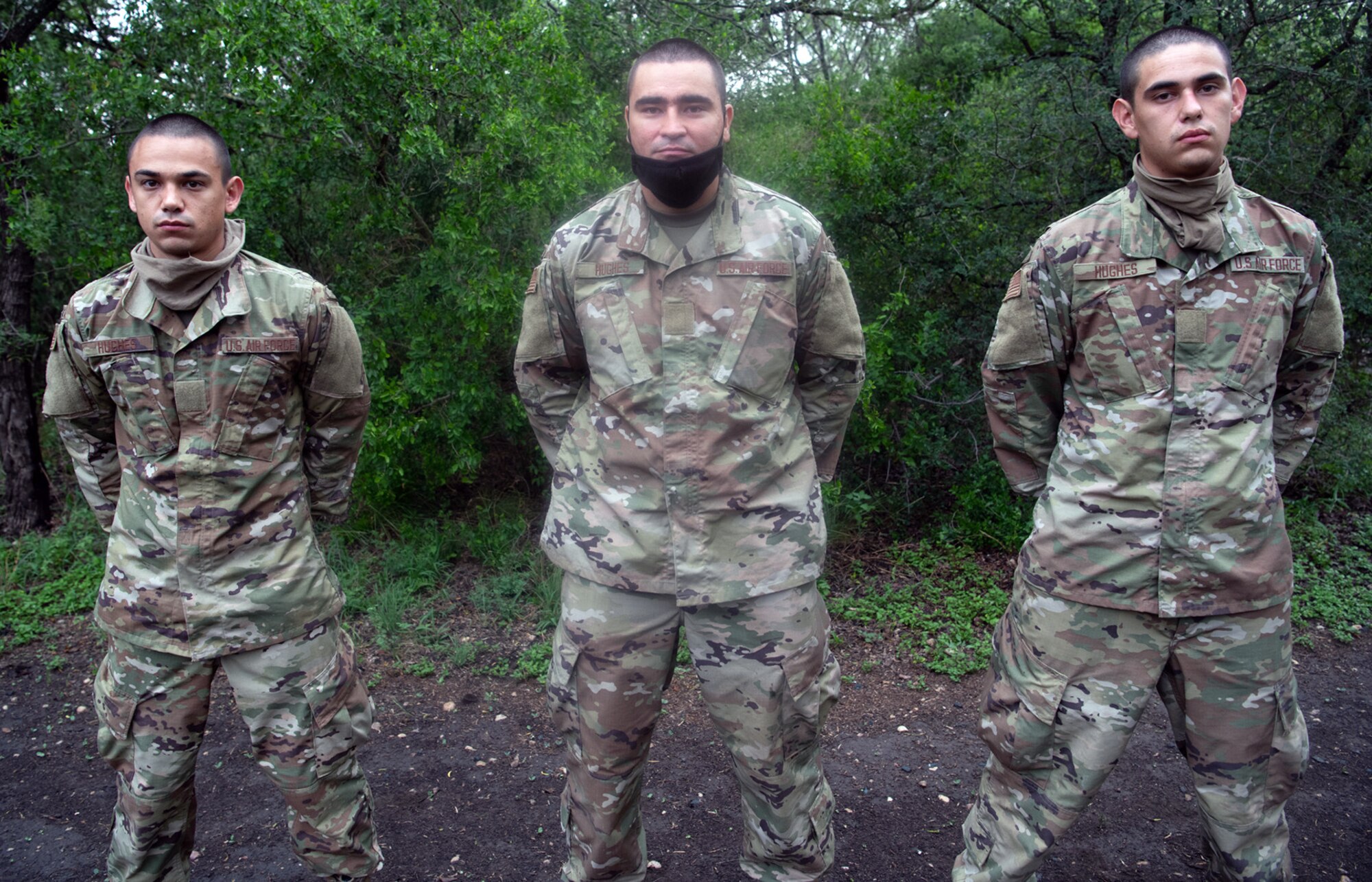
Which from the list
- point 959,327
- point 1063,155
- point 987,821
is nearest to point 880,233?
point 959,327

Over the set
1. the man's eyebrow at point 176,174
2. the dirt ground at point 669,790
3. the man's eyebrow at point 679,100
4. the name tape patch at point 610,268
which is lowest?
the dirt ground at point 669,790

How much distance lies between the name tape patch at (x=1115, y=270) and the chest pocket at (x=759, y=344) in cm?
74

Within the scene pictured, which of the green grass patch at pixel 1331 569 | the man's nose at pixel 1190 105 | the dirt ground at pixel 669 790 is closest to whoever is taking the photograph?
the man's nose at pixel 1190 105

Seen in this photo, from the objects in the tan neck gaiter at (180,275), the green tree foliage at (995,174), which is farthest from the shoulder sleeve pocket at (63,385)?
the green tree foliage at (995,174)

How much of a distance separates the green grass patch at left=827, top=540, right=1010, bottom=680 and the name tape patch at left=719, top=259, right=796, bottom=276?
2.51m

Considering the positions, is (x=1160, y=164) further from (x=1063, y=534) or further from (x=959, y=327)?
(x=959, y=327)

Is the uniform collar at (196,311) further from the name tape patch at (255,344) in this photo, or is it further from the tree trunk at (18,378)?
the tree trunk at (18,378)

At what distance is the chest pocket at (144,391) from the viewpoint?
256cm

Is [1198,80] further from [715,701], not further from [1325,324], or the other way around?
[715,701]

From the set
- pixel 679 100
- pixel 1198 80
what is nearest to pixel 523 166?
pixel 679 100

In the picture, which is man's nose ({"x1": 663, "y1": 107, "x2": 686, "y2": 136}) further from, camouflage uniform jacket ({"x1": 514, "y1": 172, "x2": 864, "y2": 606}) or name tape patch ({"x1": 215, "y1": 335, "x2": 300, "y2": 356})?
name tape patch ({"x1": 215, "y1": 335, "x2": 300, "y2": 356})

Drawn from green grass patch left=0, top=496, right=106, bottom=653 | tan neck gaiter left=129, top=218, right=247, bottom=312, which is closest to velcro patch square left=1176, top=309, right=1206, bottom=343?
tan neck gaiter left=129, top=218, right=247, bottom=312

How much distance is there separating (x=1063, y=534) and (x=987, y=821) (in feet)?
2.73

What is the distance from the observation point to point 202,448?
2555 mm
